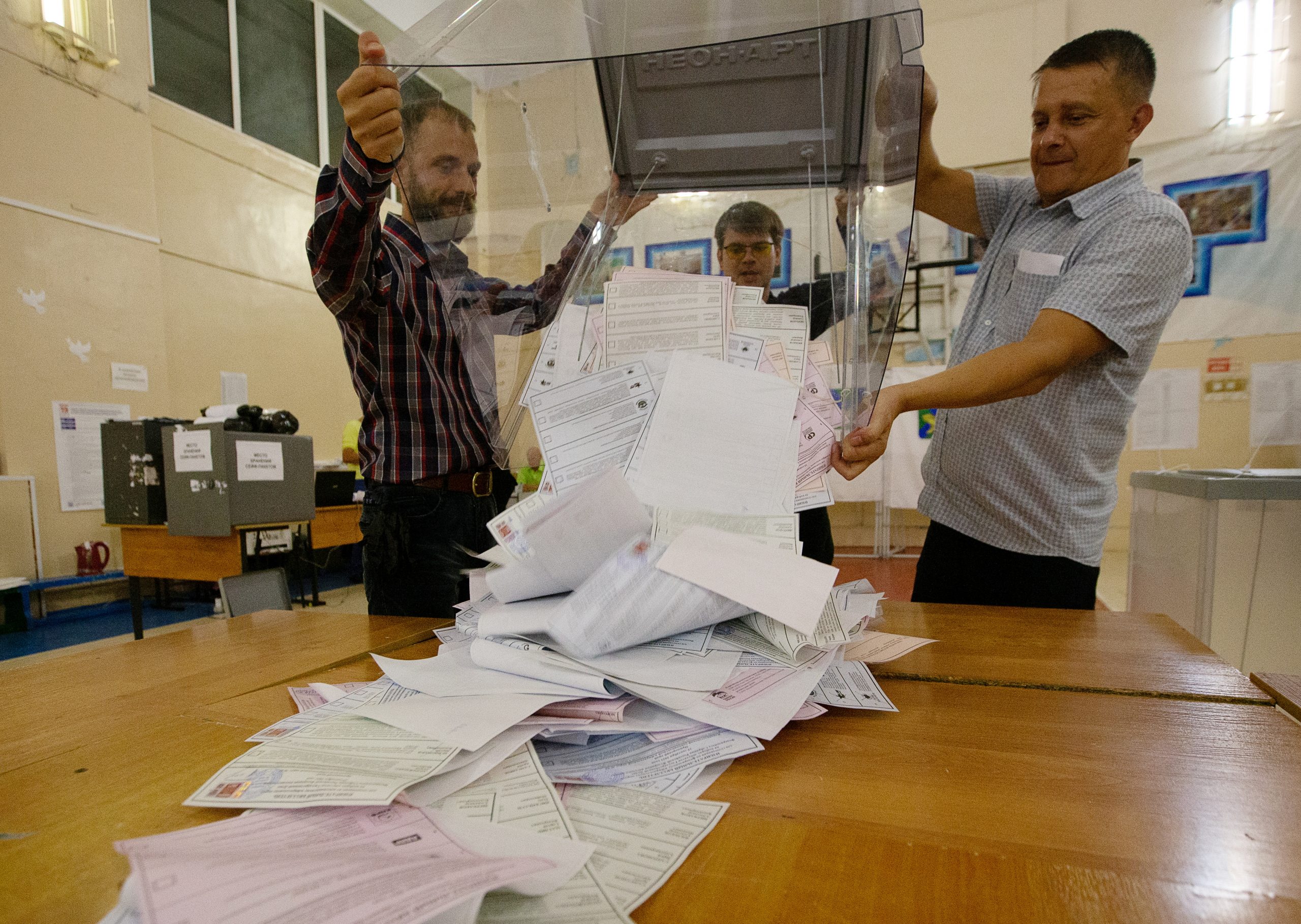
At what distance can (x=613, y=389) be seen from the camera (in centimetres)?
64

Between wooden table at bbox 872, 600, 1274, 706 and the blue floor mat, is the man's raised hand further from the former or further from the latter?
the blue floor mat

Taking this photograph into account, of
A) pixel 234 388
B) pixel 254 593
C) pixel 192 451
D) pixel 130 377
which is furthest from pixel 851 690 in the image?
pixel 234 388

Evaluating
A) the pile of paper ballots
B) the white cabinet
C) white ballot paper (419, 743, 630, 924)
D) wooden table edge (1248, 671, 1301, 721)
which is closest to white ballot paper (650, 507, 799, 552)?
the pile of paper ballots

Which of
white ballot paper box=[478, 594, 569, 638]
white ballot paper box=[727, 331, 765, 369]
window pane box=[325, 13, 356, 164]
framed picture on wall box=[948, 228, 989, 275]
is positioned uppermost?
window pane box=[325, 13, 356, 164]

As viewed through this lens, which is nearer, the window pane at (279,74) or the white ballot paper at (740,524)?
the white ballot paper at (740,524)

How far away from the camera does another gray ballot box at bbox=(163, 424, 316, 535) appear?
2322 millimetres

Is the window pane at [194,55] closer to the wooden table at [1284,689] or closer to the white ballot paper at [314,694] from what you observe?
the white ballot paper at [314,694]

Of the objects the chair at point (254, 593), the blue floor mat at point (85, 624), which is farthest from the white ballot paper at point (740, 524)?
the blue floor mat at point (85, 624)

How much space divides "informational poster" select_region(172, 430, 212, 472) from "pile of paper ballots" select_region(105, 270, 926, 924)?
2.06m

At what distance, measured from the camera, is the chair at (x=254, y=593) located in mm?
1596

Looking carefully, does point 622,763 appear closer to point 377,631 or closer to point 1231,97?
point 377,631

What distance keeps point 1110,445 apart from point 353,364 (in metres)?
1.21

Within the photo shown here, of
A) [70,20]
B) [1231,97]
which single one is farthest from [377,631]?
[1231,97]

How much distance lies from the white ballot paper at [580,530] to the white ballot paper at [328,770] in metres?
0.17
